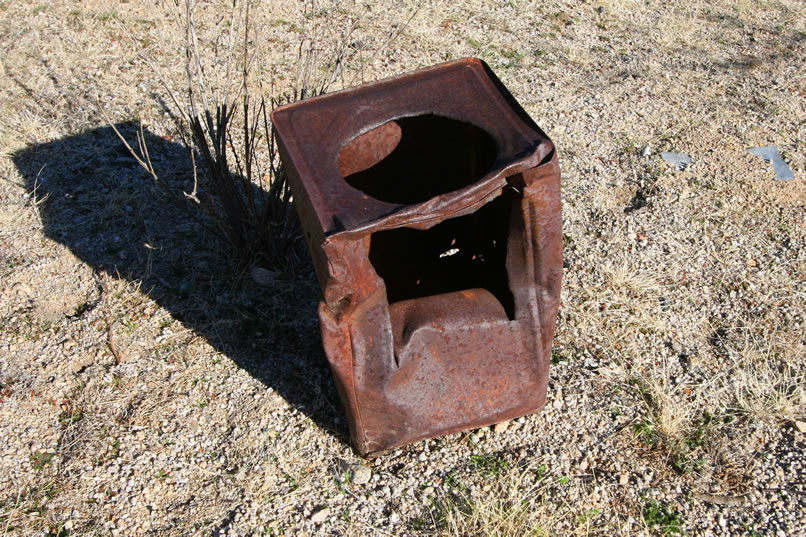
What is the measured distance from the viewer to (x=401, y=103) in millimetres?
2449

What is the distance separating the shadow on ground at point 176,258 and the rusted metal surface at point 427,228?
45 cm

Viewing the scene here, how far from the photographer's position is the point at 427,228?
226 centimetres

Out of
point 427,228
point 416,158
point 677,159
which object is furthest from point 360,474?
point 677,159

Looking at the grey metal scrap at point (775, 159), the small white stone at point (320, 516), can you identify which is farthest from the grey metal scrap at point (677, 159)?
the small white stone at point (320, 516)

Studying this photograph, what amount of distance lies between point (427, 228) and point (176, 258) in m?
1.50

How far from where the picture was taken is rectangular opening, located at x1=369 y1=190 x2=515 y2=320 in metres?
2.84

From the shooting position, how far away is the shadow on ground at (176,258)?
2861 millimetres

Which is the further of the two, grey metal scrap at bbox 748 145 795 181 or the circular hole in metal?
grey metal scrap at bbox 748 145 795 181

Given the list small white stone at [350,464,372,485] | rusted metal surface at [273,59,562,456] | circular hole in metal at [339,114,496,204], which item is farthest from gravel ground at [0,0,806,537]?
circular hole in metal at [339,114,496,204]

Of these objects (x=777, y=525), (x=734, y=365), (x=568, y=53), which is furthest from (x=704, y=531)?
(x=568, y=53)

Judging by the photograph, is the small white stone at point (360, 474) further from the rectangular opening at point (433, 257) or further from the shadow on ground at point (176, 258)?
the rectangular opening at point (433, 257)

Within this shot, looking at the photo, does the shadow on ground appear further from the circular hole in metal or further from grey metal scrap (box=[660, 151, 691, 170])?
grey metal scrap (box=[660, 151, 691, 170])

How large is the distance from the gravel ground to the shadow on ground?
0.04 ft

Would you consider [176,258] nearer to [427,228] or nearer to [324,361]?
[324,361]
